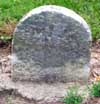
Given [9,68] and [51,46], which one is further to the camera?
[9,68]

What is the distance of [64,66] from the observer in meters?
5.20

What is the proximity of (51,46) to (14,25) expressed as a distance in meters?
1.42

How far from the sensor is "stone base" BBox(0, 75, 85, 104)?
5.06 m

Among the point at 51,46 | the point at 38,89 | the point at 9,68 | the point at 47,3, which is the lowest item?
the point at 38,89

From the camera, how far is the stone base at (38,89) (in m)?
5.06

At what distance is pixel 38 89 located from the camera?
5176 mm

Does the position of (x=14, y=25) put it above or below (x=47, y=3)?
below

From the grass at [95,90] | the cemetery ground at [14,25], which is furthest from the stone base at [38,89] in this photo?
the grass at [95,90]

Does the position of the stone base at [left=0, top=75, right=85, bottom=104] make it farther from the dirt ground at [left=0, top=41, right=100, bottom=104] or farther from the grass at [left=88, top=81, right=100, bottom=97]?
the grass at [left=88, top=81, right=100, bottom=97]

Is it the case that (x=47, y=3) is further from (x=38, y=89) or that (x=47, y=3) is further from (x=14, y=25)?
(x=38, y=89)

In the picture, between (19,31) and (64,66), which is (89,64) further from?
(19,31)

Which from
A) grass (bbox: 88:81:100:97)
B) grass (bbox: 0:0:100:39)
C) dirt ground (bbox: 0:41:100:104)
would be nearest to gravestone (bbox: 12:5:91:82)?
dirt ground (bbox: 0:41:100:104)

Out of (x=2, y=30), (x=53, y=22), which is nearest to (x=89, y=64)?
(x=53, y=22)

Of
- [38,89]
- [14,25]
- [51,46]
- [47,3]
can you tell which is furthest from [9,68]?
[47,3]
